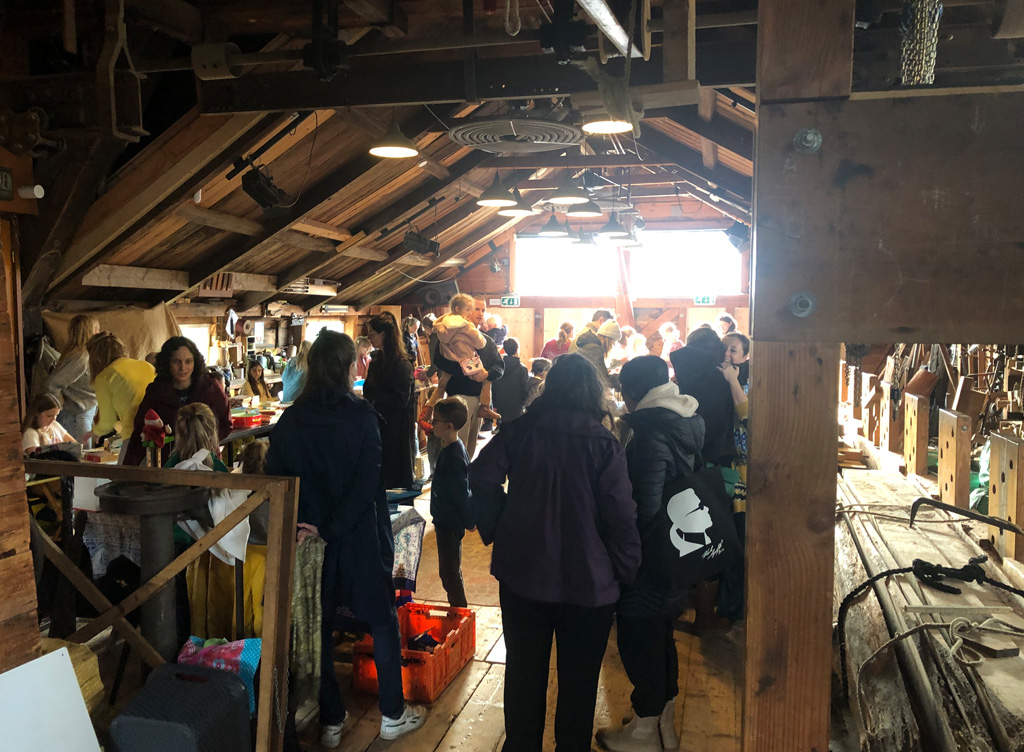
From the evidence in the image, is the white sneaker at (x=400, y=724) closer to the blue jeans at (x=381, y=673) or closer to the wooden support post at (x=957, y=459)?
the blue jeans at (x=381, y=673)

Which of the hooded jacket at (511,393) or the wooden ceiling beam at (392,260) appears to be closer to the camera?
the hooded jacket at (511,393)

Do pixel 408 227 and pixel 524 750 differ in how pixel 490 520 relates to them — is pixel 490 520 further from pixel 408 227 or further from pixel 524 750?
pixel 408 227

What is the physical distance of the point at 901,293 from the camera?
1012 mm

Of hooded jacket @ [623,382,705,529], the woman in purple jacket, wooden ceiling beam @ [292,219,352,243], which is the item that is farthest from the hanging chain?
wooden ceiling beam @ [292,219,352,243]

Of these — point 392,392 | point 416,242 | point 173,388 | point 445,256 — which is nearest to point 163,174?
point 173,388

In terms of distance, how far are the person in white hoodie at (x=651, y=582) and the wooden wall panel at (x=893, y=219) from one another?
1.73 meters

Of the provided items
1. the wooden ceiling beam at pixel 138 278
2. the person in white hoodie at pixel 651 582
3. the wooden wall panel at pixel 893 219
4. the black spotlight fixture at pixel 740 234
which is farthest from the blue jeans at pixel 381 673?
the black spotlight fixture at pixel 740 234

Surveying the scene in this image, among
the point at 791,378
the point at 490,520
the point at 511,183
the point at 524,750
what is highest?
the point at 511,183

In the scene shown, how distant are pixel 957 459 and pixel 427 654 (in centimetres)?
242

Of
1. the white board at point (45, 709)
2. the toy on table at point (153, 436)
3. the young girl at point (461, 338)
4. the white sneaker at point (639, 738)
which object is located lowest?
the white sneaker at point (639, 738)

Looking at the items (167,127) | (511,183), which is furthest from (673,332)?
(167,127)

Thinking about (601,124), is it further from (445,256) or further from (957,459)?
(445,256)

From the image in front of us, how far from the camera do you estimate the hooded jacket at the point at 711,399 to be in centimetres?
377

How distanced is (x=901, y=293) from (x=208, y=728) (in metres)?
2.25
